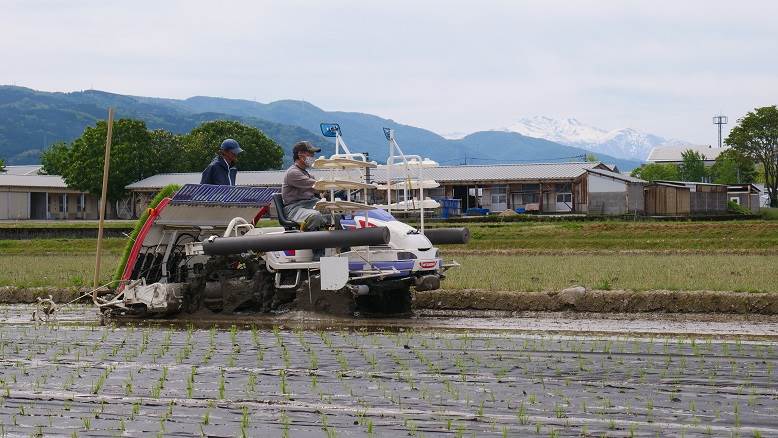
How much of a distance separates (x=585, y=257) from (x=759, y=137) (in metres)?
58.6

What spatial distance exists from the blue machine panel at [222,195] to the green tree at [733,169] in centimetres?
7596

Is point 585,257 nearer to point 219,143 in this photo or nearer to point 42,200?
point 42,200

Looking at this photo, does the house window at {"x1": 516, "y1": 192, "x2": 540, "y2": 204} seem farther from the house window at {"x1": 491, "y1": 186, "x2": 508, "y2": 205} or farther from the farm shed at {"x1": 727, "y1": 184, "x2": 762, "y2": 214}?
the farm shed at {"x1": 727, "y1": 184, "x2": 762, "y2": 214}

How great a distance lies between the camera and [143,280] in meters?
17.3

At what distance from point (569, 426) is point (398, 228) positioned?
778 centimetres

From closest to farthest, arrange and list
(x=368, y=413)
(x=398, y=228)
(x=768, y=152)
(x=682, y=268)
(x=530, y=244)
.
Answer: (x=368, y=413) < (x=398, y=228) < (x=682, y=268) < (x=530, y=244) < (x=768, y=152)

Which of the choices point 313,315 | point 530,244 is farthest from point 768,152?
point 313,315

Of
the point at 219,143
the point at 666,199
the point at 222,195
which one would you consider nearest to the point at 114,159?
the point at 219,143

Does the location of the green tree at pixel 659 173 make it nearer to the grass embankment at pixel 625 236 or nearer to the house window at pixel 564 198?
the house window at pixel 564 198

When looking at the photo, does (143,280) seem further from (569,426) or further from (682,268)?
(682,268)

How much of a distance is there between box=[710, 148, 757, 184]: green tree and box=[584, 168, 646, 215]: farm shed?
69.5 ft

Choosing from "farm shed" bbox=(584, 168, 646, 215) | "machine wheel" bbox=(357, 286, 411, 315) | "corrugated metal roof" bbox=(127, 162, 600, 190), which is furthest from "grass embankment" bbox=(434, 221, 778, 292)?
"corrugated metal roof" bbox=(127, 162, 600, 190)

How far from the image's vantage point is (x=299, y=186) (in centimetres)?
1648

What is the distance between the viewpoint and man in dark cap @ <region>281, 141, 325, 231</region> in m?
16.4
